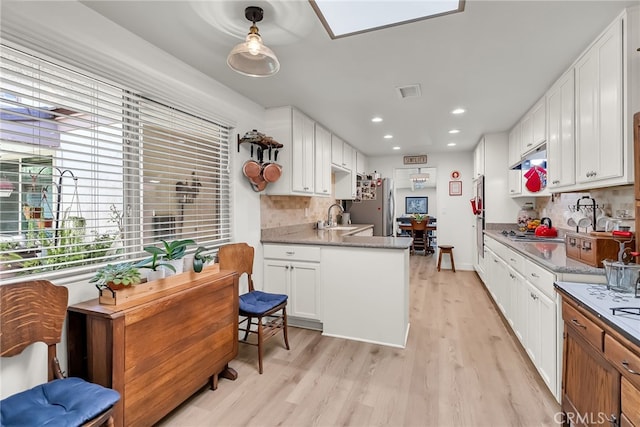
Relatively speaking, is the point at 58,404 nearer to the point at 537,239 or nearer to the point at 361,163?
the point at 537,239

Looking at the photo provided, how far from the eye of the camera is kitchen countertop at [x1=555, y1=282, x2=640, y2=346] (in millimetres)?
1121

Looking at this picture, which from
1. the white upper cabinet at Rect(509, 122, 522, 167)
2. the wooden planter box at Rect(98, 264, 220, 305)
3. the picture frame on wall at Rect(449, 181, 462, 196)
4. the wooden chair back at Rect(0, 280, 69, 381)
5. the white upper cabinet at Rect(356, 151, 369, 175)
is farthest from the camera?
the picture frame on wall at Rect(449, 181, 462, 196)

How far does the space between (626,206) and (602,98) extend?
33.7 inches

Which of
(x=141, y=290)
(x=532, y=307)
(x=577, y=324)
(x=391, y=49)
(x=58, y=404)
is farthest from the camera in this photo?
(x=532, y=307)

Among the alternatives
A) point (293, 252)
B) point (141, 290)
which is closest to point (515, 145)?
point (293, 252)

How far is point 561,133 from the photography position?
A: 8.07ft

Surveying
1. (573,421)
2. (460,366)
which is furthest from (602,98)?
(460,366)

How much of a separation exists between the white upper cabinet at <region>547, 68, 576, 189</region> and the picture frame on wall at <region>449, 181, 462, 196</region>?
3146 millimetres

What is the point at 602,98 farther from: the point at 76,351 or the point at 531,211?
the point at 76,351

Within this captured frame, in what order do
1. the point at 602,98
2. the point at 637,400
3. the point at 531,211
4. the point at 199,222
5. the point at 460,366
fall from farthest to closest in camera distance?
the point at 531,211
the point at 199,222
the point at 460,366
the point at 602,98
the point at 637,400

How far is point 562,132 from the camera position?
2.44 meters

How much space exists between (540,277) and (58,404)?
2754 mm

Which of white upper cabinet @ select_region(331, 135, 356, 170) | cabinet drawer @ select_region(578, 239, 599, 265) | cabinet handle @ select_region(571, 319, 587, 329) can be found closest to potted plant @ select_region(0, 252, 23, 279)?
cabinet handle @ select_region(571, 319, 587, 329)

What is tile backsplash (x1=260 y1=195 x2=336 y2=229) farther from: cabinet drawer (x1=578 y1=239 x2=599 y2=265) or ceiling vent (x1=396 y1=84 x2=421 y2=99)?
cabinet drawer (x1=578 y1=239 x2=599 y2=265)
